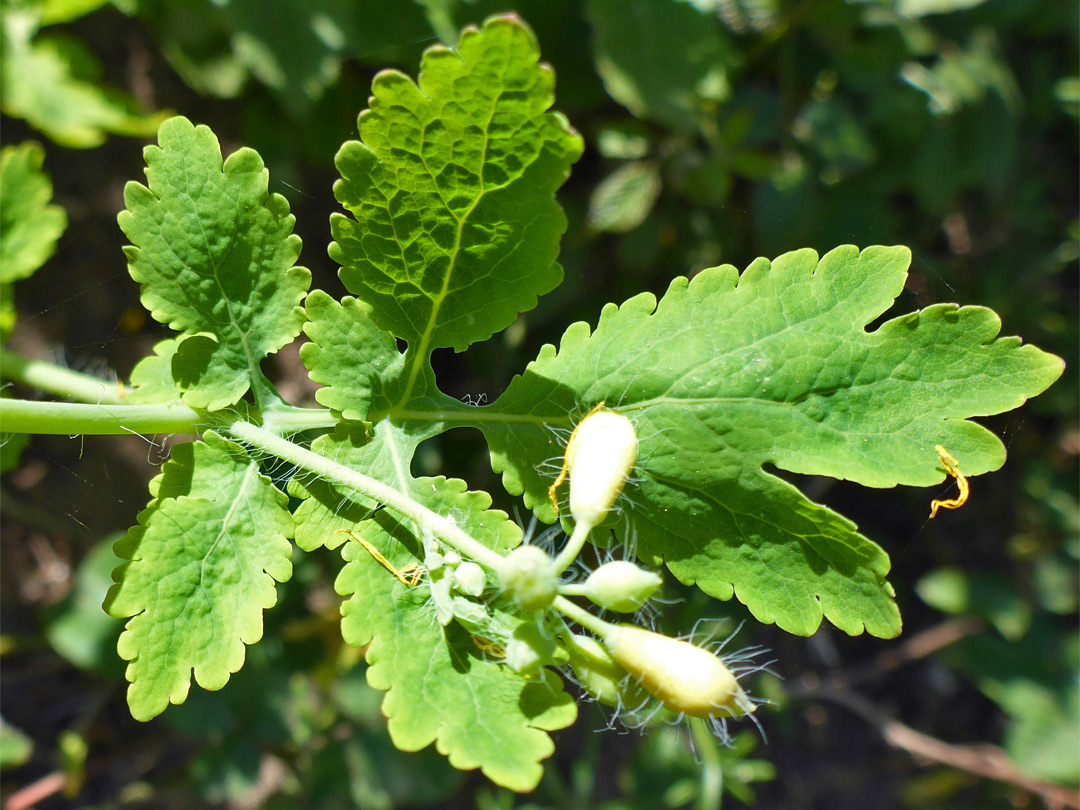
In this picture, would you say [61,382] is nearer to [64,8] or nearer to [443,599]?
[443,599]

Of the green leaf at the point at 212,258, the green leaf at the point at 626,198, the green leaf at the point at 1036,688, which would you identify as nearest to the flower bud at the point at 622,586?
the green leaf at the point at 212,258

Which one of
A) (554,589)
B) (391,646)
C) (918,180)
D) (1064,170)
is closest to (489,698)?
(391,646)

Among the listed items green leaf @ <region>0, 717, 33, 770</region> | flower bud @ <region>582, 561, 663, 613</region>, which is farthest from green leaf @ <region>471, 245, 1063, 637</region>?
green leaf @ <region>0, 717, 33, 770</region>

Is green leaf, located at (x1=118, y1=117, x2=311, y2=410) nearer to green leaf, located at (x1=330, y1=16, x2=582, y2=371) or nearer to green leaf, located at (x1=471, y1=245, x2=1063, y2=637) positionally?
green leaf, located at (x1=330, y1=16, x2=582, y2=371)

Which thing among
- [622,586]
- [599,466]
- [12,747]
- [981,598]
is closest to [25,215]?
[599,466]

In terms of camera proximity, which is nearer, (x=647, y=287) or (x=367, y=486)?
(x=367, y=486)

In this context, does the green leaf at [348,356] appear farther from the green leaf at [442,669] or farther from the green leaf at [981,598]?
the green leaf at [981,598]
